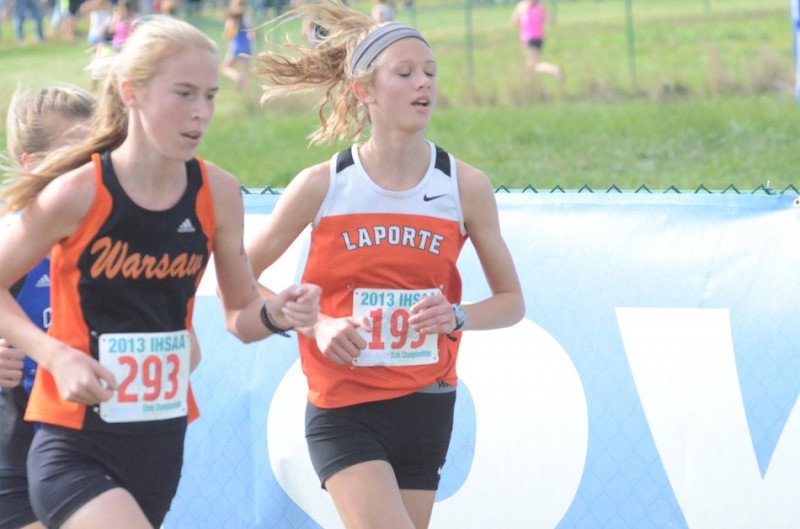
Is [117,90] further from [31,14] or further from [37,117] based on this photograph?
[31,14]

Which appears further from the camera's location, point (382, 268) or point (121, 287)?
point (382, 268)

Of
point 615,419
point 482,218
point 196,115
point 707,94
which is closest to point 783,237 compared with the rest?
point 615,419

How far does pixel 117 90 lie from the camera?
3.69 m

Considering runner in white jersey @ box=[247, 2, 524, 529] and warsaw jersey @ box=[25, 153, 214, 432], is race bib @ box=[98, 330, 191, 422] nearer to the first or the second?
warsaw jersey @ box=[25, 153, 214, 432]

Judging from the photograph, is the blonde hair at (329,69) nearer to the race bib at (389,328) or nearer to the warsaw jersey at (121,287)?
the race bib at (389,328)

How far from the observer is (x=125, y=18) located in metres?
21.4

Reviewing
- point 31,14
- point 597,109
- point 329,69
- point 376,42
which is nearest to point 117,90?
point 376,42

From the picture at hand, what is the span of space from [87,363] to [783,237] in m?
3.06

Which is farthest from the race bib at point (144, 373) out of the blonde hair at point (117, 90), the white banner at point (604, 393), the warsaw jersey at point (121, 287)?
the white banner at point (604, 393)

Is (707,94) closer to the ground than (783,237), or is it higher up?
higher up

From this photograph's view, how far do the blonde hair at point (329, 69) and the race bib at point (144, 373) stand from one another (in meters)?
1.22

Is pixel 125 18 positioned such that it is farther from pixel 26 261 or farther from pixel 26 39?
pixel 26 261

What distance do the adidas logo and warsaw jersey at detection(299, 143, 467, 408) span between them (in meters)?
0.76

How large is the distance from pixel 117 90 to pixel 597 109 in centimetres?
1435
